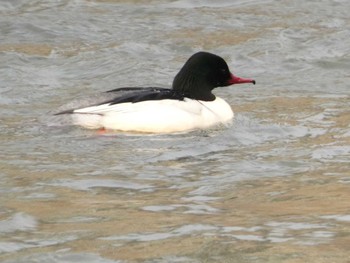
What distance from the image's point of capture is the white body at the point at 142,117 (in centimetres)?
1155

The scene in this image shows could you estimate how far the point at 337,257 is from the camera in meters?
6.95

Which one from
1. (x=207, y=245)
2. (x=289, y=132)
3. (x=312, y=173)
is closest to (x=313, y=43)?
(x=289, y=132)

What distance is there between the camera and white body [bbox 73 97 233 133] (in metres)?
11.5

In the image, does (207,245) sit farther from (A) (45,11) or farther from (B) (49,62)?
(A) (45,11)

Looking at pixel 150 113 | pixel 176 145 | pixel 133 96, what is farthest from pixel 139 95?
pixel 176 145

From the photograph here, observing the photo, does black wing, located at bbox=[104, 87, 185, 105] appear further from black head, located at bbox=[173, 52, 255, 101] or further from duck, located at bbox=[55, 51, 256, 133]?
black head, located at bbox=[173, 52, 255, 101]

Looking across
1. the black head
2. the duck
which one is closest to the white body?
the duck

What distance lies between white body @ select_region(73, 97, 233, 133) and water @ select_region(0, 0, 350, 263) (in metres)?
0.19

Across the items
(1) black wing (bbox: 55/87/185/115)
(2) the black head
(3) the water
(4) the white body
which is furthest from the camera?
(2) the black head

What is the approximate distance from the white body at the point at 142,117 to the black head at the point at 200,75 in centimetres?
70

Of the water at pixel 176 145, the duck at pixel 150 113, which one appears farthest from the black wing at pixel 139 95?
the water at pixel 176 145

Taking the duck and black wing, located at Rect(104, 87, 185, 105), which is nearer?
the duck

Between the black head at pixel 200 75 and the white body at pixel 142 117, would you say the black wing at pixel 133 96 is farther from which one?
the black head at pixel 200 75

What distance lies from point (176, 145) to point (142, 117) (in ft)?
2.96
